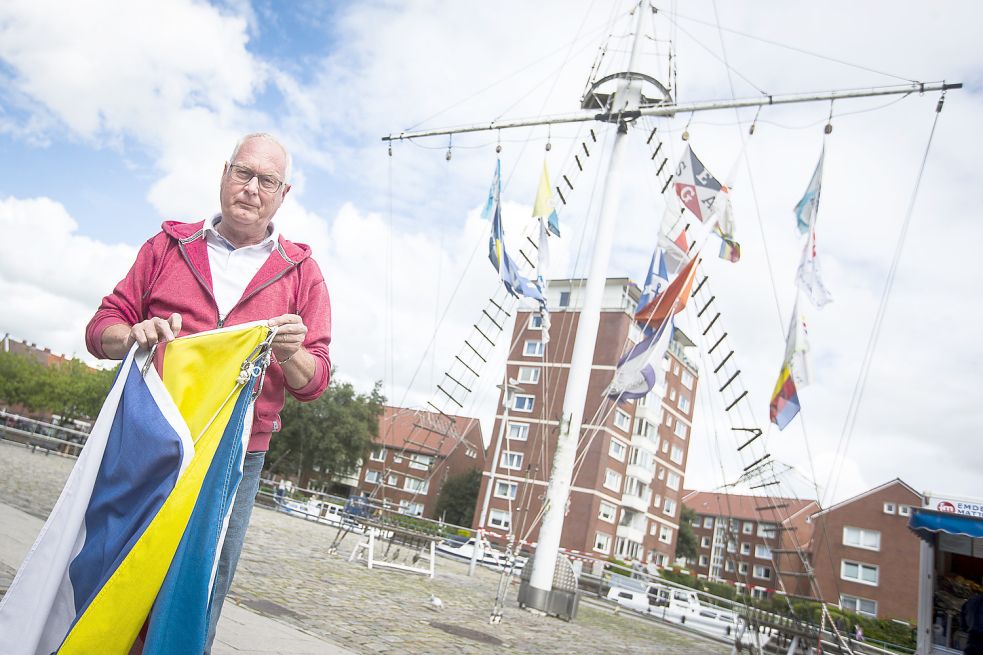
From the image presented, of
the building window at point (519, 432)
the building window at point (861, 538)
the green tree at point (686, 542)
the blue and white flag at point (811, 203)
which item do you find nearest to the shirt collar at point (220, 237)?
the blue and white flag at point (811, 203)

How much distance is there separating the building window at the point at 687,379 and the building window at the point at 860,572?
1692 centimetres

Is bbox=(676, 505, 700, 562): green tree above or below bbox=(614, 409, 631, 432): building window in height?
below

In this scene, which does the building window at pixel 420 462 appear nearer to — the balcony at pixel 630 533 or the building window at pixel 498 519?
the building window at pixel 498 519

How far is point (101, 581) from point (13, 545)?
4.16 meters

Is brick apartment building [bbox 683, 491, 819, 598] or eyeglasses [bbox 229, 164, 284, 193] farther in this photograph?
brick apartment building [bbox 683, 491, 819, 598]

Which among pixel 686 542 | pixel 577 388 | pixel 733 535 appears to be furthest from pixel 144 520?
pixel 686 542

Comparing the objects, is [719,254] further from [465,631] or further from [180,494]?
[180,494]

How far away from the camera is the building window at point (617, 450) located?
46156mm

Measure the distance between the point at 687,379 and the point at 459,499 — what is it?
21435mm

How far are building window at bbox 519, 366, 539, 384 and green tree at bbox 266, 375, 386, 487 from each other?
12.5 metres

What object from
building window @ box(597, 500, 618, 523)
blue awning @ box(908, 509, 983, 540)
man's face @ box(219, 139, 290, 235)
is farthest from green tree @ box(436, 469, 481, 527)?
man's face @ box(219, 139, 290, 235)

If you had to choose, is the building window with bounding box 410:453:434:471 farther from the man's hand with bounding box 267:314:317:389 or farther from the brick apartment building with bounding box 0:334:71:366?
the brick apartment building with bounding box 0:334:71:366

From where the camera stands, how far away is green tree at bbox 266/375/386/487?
48.9 m

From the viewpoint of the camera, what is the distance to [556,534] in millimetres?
11680
